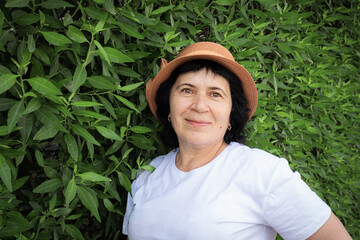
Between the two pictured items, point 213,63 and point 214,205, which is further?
point 213,63

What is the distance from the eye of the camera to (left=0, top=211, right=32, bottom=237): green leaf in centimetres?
A: 114

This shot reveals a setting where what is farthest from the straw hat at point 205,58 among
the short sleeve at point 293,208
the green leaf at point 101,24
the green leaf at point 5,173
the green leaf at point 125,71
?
the green leaf at point 5,173

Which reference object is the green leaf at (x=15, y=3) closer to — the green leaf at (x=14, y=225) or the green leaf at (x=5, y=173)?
the green leaf at (x=5, y=173)

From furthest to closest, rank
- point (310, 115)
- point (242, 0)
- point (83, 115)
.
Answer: point (310, 115) < point (242, 0) < point (83, 115)

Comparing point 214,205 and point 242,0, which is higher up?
point 242,0

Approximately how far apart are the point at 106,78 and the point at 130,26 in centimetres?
26

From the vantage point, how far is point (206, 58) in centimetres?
153

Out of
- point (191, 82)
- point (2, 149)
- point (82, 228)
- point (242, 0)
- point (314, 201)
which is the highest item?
point (242, 0)

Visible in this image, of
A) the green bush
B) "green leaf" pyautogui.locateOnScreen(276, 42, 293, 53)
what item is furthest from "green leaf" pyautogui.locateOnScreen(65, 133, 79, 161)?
"green leaf" pyautogui.locateOnScreen(276, 42, 293, 53)

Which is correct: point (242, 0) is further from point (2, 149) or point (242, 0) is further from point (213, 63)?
point (2, 149)

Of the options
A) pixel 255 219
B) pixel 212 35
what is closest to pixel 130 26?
pixel 212 35

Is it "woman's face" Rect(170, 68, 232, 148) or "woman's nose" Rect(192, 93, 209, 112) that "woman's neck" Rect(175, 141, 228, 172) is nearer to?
"woman's face" Rect(170, 68, 232, 148)

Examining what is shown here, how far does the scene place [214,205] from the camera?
1359 millimetres

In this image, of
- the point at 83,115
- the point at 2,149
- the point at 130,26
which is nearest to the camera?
the point at 2,149
